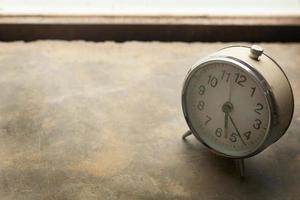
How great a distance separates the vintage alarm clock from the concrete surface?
4.9 inches

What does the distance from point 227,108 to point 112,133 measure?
0.48m

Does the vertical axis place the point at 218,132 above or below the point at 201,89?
below

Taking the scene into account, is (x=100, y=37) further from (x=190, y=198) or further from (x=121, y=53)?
(x=190, y=198)

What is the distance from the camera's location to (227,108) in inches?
56.7

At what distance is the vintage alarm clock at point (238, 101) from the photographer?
1.35 m

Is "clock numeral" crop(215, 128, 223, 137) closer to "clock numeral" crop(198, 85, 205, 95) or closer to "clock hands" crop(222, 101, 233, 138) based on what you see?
"clock hands" crop(222, 101, 233, 138)

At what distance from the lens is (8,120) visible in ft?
5.66
